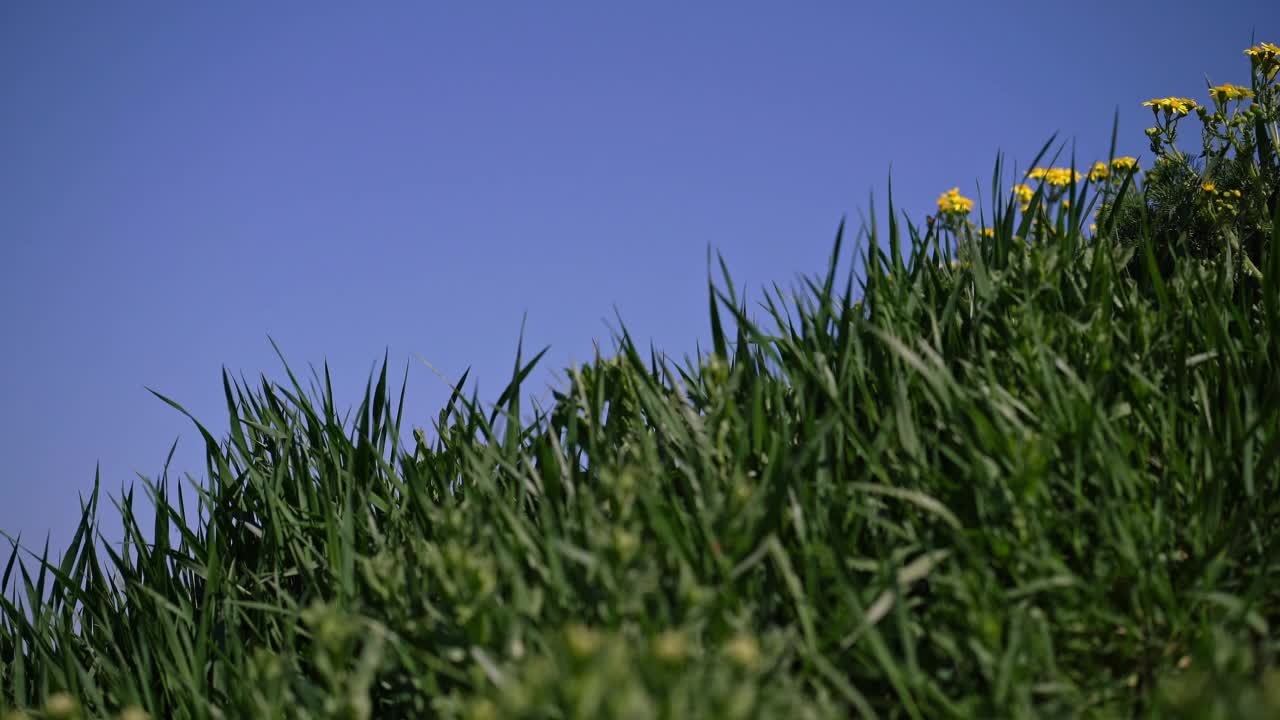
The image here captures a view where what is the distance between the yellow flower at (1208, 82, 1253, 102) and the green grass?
2.09 metres

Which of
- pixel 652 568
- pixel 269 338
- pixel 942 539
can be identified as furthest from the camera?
pixel 269 338

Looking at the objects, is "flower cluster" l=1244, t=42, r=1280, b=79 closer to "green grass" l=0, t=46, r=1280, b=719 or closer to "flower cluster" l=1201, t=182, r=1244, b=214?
"flower cluster" l=1201, t=182, r=1244, b=214

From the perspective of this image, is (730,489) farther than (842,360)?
No

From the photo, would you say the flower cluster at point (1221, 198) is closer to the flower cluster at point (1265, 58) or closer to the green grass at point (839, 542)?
the flower cluster at point (1265, 58)

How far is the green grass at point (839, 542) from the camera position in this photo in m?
1.76

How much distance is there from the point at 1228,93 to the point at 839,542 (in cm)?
398

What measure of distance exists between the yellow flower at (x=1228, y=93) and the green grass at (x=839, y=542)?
2095 mm

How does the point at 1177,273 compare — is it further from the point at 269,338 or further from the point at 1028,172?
the point at 269,338

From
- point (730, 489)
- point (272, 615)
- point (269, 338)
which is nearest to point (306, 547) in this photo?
point (272, 615)

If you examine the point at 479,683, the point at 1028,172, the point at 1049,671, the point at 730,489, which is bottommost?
the point at 1049,671

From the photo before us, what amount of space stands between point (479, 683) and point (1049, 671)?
3.13 feet

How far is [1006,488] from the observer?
2.04 meters

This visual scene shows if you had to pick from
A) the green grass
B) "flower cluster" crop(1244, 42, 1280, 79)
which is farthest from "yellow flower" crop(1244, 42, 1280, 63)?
the green grass

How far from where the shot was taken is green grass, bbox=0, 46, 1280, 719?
176 cm
